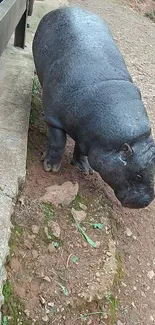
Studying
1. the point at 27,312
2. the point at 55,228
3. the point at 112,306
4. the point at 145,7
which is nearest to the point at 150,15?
the point at 145,7

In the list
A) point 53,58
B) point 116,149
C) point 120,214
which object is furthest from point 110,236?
point 53,58

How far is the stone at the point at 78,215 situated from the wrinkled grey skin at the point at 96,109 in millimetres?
283

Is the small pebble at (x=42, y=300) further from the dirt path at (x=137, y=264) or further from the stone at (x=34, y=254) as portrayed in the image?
the dirt path at (x=137, y=264)

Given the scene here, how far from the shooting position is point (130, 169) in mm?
3309

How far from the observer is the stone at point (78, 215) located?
139 inches

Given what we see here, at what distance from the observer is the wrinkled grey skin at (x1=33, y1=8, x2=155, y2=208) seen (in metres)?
3.33

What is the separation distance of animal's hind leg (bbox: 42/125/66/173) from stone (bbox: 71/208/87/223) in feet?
1.49

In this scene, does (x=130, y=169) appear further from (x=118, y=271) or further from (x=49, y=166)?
(x=49, y=166)

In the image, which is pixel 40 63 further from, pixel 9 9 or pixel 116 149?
pixel 116 149

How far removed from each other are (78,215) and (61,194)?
21cm

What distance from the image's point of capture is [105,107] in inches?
135

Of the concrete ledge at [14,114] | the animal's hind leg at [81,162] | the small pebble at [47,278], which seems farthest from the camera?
the animal's hind leg at [81,162]

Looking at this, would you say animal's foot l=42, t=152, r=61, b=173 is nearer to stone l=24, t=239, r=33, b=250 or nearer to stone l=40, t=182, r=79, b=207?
stone l=40, t=182, r=79, b=207

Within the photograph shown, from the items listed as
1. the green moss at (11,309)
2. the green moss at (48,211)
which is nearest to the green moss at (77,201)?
the green moss at (48,211)
